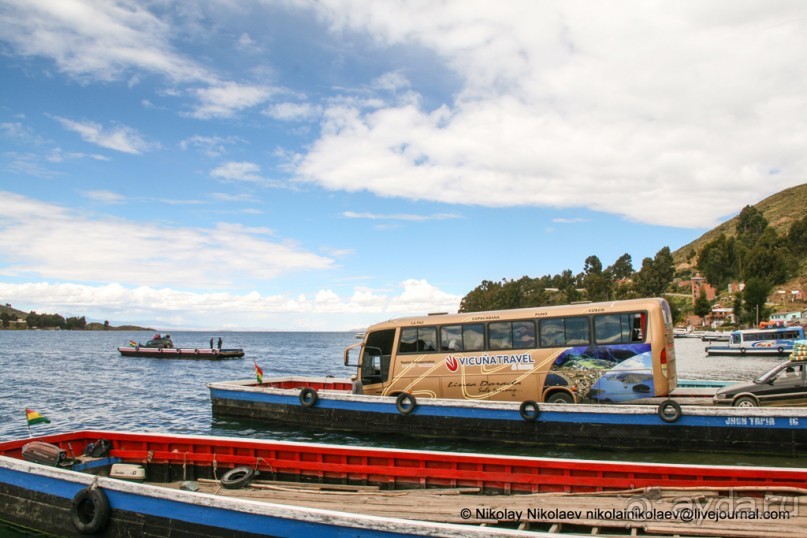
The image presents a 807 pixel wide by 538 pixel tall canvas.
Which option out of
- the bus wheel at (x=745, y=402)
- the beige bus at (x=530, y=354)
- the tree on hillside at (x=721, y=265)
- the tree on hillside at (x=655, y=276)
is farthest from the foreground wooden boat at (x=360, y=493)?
the tree on hillside at (x=721, y=265)

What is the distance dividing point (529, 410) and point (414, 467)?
19.0 ft

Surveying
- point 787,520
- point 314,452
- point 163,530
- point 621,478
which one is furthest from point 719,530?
point 163,530

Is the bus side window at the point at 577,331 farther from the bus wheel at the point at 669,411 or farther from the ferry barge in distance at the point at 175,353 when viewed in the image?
the ferry barge in distance at the point at 175,353

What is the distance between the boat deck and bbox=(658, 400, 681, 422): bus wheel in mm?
5362

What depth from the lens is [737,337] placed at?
71.6 meters

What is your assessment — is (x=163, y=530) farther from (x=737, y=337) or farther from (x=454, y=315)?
(x=737, y=337)

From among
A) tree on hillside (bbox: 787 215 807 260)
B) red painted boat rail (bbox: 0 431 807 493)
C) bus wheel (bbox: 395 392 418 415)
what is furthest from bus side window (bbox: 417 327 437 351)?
tree on hillside (bbox: 787 215 807 260)

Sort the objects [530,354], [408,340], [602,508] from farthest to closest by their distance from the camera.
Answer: [408,340]
[530,354]
[602,508]

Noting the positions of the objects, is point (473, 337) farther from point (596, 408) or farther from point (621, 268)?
point (621, 268)

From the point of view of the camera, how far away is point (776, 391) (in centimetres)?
1583

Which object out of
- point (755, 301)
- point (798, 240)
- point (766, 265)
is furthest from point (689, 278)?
point (755, 301)

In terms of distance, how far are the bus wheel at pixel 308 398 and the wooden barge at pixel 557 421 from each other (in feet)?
0.11

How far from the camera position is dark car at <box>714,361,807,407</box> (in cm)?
1568

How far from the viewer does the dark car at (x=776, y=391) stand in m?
15.7
